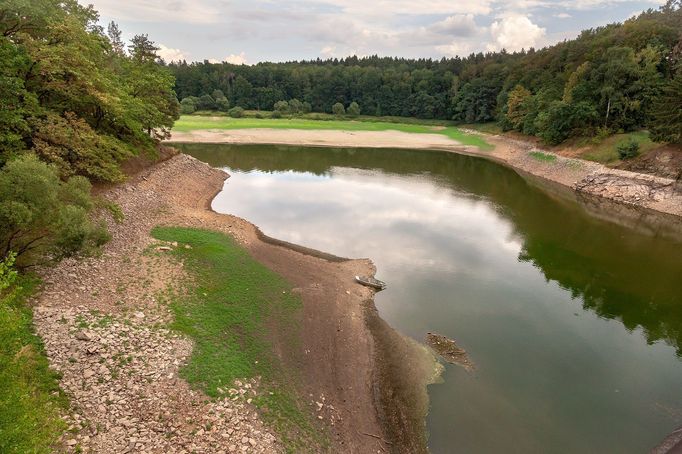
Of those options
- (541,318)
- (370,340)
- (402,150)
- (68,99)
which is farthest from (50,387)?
(402,150)

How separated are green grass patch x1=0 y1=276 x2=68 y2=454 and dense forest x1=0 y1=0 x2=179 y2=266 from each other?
9.99ft

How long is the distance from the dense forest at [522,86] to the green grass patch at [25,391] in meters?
49.9

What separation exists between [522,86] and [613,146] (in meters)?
34.5

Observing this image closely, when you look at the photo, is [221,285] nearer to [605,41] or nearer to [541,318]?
[541,318]

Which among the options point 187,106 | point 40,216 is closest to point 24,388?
point 40,216

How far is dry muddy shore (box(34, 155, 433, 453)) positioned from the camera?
33.8ft

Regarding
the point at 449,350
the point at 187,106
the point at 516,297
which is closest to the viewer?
the point at 449,350

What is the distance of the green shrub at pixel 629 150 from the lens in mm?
43250

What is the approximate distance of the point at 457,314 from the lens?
A: 63.2ft

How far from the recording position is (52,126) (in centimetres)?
2156

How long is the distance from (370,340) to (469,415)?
4689 millimetres

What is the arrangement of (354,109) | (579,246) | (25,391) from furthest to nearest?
(354,109)
(579,246)
(25,391)

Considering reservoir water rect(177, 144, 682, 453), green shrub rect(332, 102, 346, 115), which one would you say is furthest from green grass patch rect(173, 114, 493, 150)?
reservoir water rect(177, 144, 682, 453)

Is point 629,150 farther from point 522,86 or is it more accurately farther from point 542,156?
point 522,86
